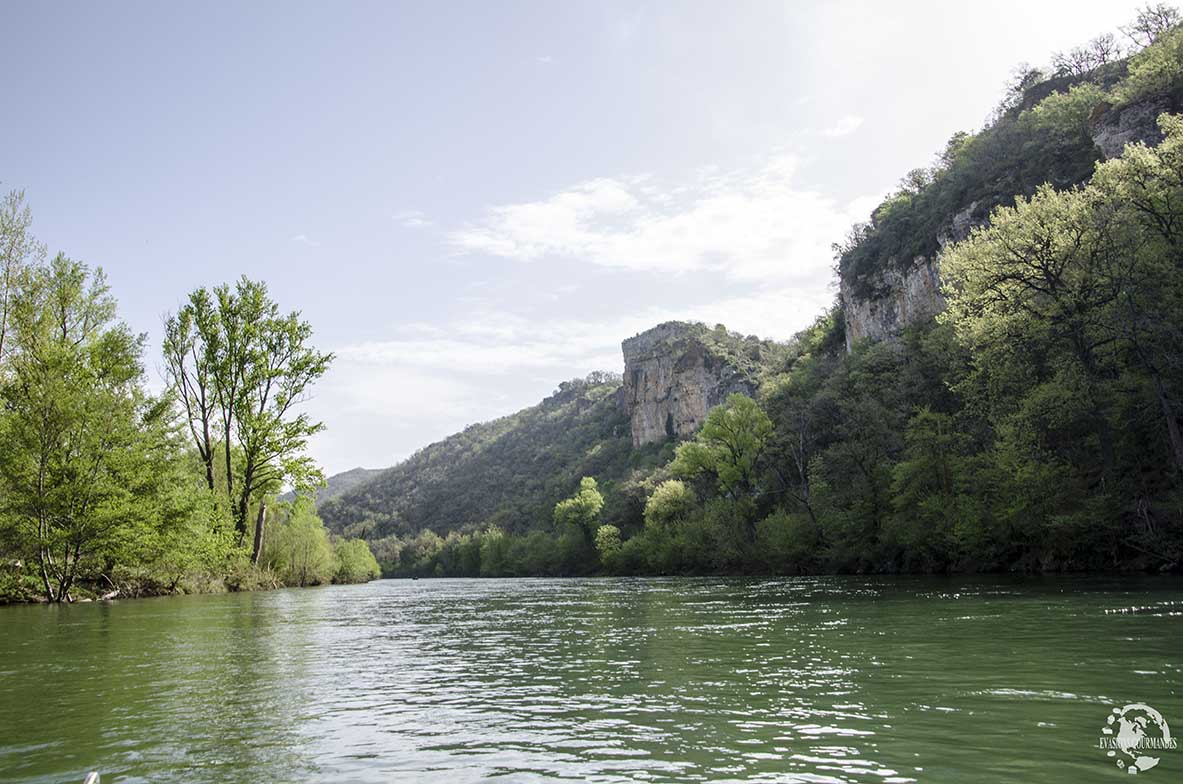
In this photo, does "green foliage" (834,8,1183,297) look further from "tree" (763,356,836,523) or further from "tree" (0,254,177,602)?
"tree" (0,254,177,602)

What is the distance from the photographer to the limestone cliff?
→ 447ft

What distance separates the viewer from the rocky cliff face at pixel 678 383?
137000mm

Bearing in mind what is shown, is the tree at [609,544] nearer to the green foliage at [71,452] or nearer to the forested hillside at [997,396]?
the forested hillside at [997,396]

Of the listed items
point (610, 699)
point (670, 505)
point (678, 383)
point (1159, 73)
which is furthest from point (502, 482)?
point (610, 699)

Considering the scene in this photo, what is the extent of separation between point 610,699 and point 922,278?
249 feet

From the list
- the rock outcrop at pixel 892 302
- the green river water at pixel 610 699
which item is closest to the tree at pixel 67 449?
the green river water at pixel 610 699

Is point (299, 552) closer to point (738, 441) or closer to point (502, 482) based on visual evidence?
point (738, 441)

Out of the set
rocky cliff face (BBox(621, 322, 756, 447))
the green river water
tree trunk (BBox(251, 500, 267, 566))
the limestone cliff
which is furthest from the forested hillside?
rocky cliff face (BBox(621, 322, 756, 447))

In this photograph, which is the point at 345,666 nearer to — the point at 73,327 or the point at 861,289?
the point at 73,327

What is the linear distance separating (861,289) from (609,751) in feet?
288

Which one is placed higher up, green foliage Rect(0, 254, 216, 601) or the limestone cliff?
the limestone cliff

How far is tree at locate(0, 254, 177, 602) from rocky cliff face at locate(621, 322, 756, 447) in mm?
105331

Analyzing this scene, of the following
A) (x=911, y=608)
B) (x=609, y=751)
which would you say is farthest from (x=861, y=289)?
(x=609, y=751)

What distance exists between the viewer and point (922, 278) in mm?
74812
